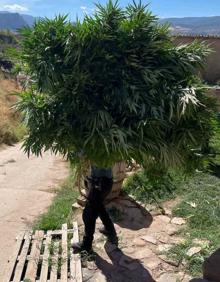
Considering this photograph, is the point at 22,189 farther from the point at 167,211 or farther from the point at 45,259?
the point at 45,259

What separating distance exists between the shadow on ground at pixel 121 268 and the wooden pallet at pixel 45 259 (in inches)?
10.9

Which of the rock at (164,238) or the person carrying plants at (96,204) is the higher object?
the person carrying plants at (96,204)

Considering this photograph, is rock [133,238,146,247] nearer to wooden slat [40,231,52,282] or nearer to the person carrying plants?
the person carrying plants

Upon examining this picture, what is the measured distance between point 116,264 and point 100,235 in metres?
0.66

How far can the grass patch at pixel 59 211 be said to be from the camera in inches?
221

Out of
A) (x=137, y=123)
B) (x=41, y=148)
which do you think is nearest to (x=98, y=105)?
(x=137, y=123)

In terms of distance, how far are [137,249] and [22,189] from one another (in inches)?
148

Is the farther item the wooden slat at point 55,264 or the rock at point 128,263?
the rock at point 128,263

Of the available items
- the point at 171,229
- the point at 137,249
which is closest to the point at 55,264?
the point at 137,249

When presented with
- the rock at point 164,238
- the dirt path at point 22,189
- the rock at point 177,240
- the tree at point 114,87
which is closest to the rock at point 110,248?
the rock at point 164,238

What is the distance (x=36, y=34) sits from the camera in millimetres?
3158

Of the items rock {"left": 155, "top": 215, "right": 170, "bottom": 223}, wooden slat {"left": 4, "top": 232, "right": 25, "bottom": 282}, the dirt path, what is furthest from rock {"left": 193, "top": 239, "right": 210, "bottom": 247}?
the dirt path

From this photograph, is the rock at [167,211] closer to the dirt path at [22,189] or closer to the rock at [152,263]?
the rock at [152,263]

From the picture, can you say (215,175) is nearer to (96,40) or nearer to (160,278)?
(160,278)
